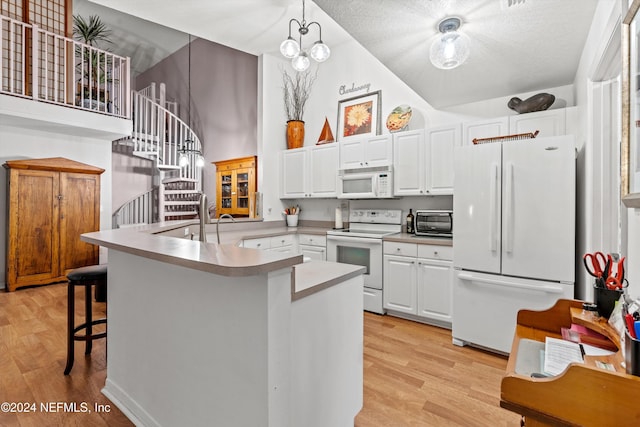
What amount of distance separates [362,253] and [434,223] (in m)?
0.87

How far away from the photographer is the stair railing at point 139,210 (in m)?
6.63

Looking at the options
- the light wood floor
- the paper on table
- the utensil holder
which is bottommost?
the light wood floor

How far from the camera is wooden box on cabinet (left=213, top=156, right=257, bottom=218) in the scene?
5336mm

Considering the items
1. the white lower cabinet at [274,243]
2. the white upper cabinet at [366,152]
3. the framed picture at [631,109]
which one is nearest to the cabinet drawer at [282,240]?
the white lower cabinet at [274,243]

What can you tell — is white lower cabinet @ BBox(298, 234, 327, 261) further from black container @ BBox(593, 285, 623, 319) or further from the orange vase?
black container @ BBox(593, 285, 623, 319)

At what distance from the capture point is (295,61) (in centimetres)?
299

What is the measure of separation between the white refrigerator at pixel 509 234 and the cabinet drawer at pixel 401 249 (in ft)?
1.59

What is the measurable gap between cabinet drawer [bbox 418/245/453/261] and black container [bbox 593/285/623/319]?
A: 1791 millimetres

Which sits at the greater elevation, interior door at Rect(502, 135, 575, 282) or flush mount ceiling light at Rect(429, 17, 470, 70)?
flush mount ceiling light at Rect(429, 17, 470, 70)

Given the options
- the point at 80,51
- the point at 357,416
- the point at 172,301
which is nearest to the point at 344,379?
the point at 357,416

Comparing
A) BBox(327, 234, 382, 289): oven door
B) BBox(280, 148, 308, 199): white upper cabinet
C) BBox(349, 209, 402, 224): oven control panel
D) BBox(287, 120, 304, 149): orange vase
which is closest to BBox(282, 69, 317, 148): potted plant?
BBox(287, 120, 304, 149): orange vase

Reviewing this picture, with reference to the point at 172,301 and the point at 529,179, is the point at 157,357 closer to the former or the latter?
the point at 172,301

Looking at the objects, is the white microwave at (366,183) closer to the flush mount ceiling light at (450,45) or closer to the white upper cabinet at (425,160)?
the white upper cabinet at (425,160)

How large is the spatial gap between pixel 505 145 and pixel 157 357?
2.80 m
